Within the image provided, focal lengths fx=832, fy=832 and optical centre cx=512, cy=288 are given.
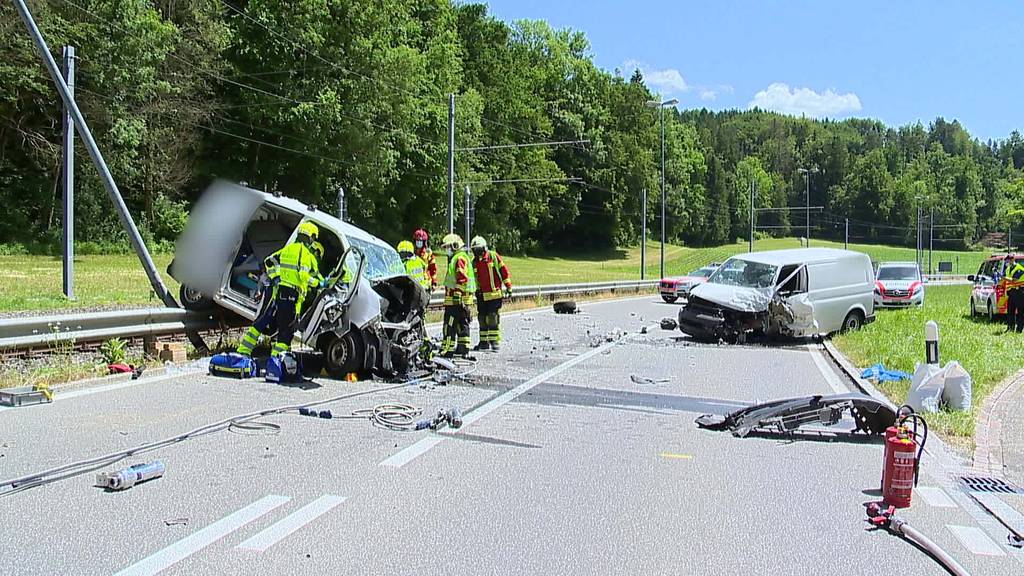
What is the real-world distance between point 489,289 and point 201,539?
Answer: 9418mm

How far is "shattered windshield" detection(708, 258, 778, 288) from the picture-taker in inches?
680

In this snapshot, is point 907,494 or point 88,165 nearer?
point 907,494

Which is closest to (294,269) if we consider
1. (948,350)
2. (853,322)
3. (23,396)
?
(23,396)

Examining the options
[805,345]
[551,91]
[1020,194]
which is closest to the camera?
[805,345]

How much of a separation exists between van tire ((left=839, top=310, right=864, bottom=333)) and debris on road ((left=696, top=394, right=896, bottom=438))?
11.6m

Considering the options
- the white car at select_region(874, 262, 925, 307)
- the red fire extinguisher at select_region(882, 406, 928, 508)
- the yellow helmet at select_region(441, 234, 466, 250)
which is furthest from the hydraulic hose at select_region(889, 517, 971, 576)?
the white car at select_region(874, 262, 925, 307)

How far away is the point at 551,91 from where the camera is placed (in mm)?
79938

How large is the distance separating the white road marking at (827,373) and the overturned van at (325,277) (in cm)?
554

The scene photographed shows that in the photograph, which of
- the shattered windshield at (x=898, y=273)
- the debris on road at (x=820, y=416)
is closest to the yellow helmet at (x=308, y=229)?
the debris on road at (x=820, y=416)

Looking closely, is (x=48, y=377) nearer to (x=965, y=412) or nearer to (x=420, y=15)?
(x=965, y=412)


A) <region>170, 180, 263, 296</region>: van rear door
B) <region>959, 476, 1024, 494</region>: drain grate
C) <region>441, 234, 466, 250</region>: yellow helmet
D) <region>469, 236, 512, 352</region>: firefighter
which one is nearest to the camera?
<region>959, 476, 1024, 494</region>: drain grate

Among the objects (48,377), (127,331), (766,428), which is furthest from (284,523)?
(127,331)

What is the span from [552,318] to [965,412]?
13.8 m

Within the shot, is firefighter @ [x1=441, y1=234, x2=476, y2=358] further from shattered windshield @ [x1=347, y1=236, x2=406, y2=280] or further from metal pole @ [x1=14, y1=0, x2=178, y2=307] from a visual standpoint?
metal pole @ [x1=14, y1=0, x2=178, y2=307]
